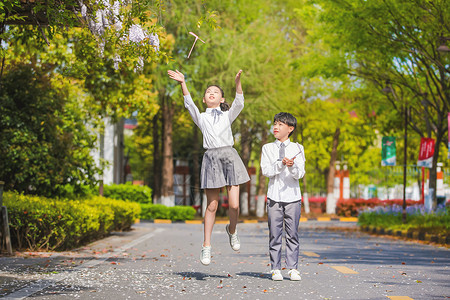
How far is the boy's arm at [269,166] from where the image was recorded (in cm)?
739

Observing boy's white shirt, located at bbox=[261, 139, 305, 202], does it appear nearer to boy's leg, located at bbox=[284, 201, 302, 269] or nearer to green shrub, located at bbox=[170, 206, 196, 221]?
boy's leg, located at bbox=[284, 201, 302, 269]

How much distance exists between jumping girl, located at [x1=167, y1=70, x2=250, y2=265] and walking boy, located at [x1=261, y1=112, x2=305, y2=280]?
33cm

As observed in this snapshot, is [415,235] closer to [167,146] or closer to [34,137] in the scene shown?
[34,137]

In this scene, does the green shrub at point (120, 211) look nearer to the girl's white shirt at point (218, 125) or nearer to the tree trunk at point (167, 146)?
the girl's white shirt at point (218, 125)

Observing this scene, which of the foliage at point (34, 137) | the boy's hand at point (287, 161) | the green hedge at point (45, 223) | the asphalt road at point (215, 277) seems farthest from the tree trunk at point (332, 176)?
the boy's hand at point (287, 161)

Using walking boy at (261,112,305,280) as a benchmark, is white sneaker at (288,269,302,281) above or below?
below

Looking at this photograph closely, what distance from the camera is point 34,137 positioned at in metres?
14.5

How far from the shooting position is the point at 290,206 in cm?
756

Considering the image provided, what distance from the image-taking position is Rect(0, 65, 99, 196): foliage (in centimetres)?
1428

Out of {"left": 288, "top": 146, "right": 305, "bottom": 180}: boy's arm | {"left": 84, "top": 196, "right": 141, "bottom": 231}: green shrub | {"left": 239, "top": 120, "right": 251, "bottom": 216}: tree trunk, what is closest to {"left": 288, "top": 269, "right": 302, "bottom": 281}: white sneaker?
{"left": 288, "top": 146, "right": 305, "bottom": 180}: boy's arm

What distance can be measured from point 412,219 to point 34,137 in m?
13.1

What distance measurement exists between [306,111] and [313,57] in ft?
48.3

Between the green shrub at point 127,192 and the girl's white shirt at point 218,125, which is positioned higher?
the girl's white shirt at point 218,125

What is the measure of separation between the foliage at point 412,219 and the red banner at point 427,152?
1922mm
